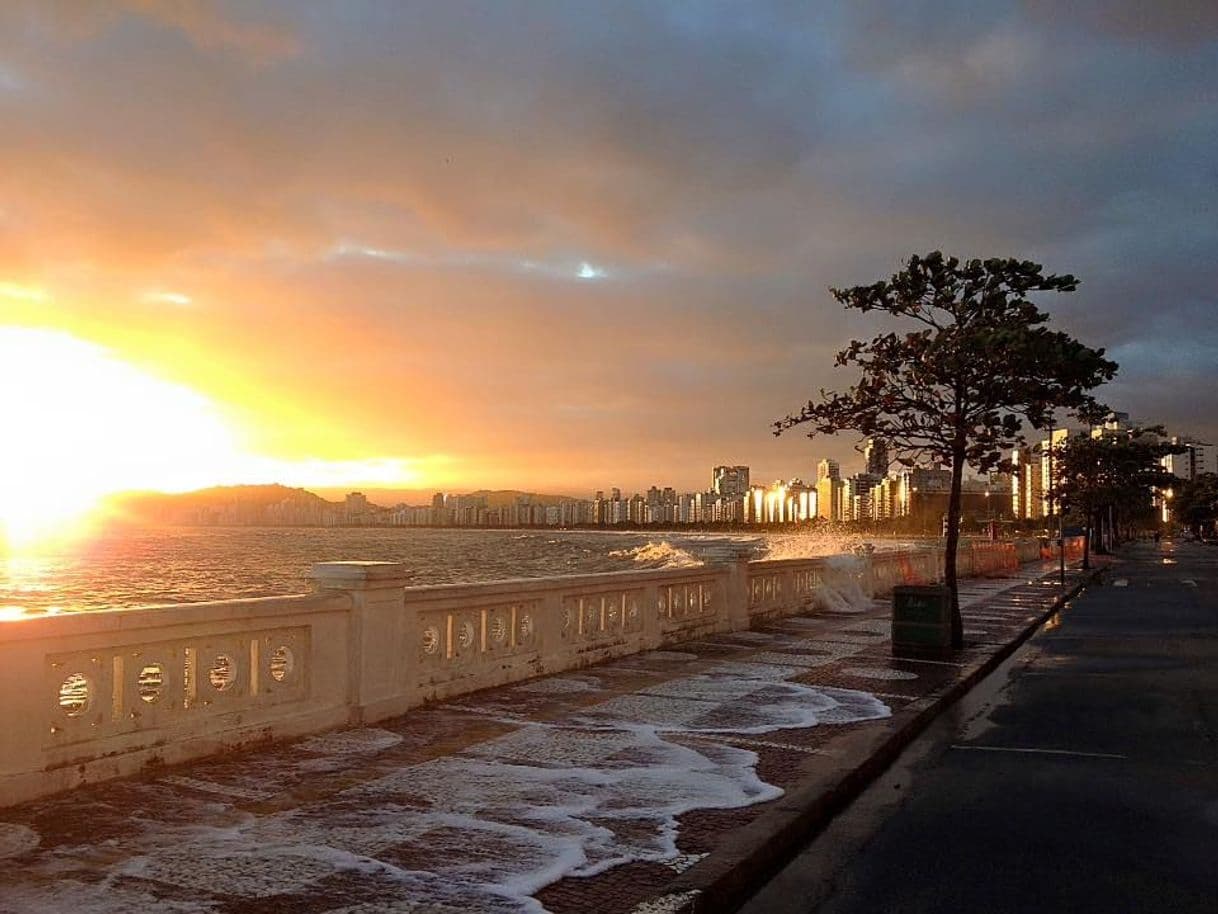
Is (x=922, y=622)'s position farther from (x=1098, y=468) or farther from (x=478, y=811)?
(x=1098, y=468)

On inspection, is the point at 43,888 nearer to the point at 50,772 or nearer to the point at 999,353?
the point at 50,772

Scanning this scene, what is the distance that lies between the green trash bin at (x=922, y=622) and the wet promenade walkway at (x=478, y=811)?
383cm

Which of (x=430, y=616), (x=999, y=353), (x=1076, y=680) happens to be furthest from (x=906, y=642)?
(x=430, y=616)

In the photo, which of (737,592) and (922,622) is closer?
(922,622)

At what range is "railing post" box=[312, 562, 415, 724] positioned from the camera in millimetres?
9102

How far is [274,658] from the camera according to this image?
9672mm

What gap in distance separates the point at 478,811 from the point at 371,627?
2.95 m

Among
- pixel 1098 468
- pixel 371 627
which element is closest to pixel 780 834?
pixel 371 627

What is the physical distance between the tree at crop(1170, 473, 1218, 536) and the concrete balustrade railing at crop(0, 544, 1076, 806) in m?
138

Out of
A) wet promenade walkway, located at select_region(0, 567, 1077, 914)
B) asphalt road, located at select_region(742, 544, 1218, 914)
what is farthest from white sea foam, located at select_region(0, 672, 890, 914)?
asphalt road, located at select_region(742, 544, 1218, 914)

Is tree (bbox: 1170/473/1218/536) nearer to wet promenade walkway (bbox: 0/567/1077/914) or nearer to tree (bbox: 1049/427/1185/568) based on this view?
tree (bbox: 1049/427/1185/568)

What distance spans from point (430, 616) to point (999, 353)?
923cm

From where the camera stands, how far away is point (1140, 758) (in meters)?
9.06

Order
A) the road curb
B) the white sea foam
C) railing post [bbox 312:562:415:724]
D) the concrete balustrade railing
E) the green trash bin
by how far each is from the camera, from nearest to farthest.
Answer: the white sea foam
the road curb
the concrete balustrade railing
railing post [bbox 312:562:415:724]
the green trash bin
